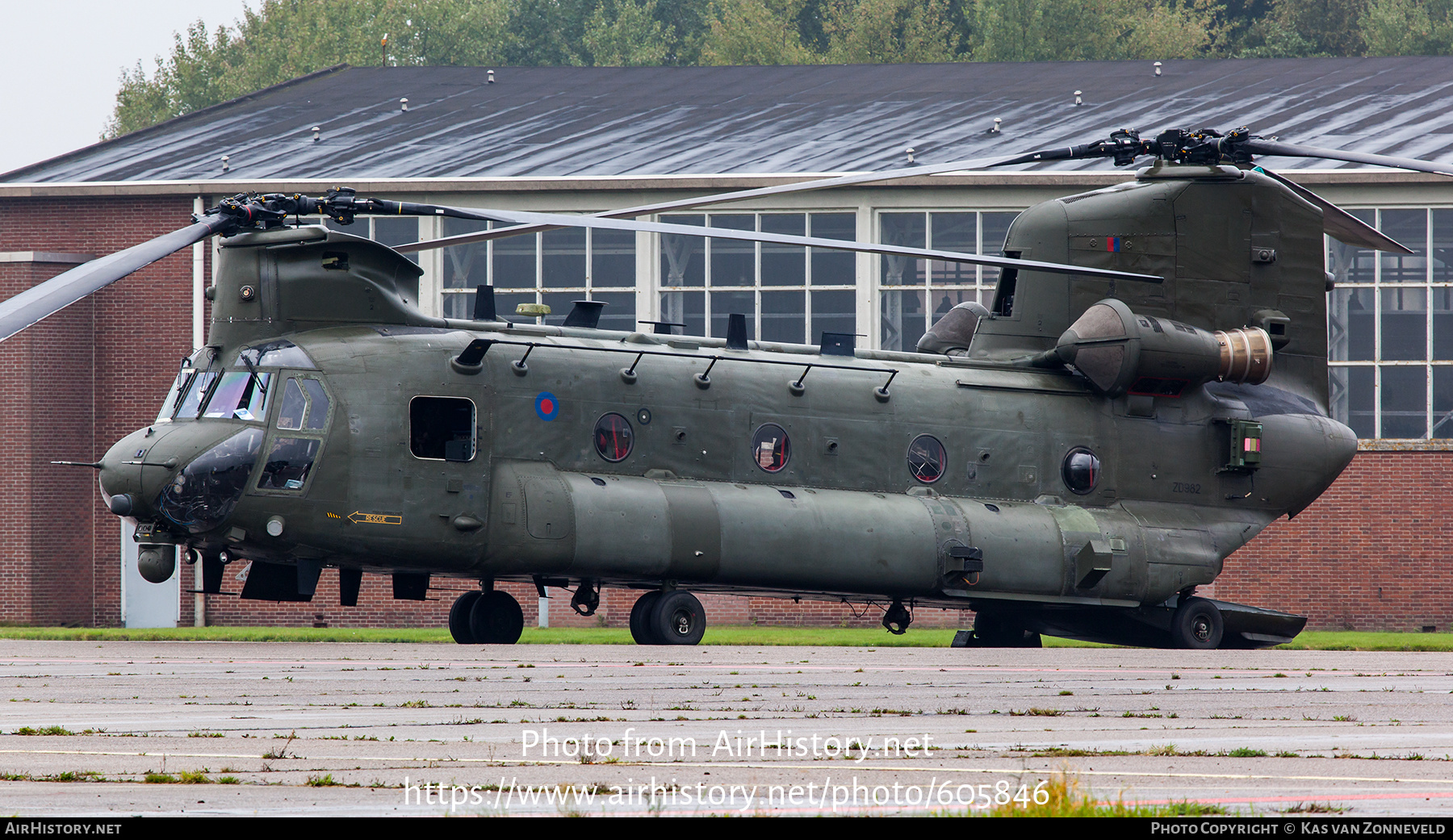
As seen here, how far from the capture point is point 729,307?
3884 cm

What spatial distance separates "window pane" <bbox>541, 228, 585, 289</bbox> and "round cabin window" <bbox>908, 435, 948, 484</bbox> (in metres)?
16.7

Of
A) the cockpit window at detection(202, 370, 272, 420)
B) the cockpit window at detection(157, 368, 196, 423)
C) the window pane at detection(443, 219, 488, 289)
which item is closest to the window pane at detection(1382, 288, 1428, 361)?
the window pane at detection(443, 219, 488, 289)

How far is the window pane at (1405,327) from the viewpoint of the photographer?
36312 mm

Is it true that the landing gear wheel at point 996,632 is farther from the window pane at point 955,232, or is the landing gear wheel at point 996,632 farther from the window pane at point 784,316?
the window pane at point 784,316

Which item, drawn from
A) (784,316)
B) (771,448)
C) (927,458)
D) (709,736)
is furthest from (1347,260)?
(709,736)

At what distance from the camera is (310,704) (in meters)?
13.3

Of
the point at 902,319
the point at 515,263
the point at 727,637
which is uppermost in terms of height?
the point at 515,263

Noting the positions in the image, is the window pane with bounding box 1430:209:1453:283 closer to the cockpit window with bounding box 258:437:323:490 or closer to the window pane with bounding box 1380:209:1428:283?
the window pane with bounding box 1380:209:1428:283

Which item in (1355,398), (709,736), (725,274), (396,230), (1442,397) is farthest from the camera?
(725,274)

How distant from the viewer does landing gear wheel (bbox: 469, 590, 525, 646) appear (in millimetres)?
21891

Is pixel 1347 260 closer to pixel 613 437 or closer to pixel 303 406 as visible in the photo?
pixel 613 437

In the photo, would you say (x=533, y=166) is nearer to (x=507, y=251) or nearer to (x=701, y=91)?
(x=507, y=251)

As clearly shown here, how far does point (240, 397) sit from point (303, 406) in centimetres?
74

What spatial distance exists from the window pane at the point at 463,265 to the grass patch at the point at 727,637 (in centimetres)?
820
